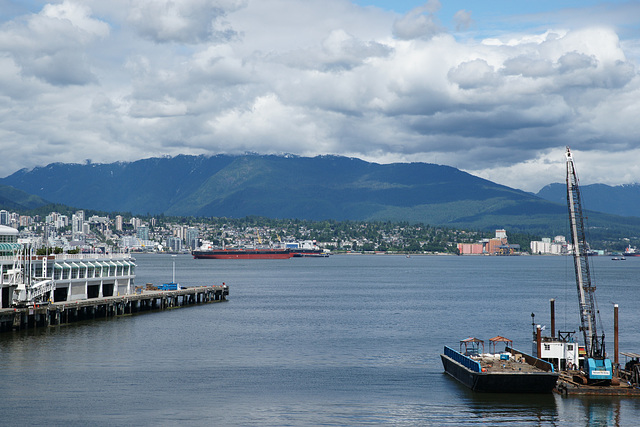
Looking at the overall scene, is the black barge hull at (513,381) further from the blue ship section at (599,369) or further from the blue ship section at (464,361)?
the blue ship section at (599,369)

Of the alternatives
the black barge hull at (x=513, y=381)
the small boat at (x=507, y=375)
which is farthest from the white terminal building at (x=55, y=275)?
the black barge hull at (x=513, y=381)

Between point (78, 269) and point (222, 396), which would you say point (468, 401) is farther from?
point (78, 269)

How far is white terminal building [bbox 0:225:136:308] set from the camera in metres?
73.2

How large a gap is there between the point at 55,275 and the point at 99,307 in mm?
8100

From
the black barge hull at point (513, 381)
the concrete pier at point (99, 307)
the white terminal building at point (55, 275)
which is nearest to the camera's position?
the black barge hull at point (513, 381)

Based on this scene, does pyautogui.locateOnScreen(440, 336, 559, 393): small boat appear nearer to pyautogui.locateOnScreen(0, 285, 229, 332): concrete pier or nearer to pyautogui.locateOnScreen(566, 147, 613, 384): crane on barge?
pyautogui.locateOnScreen(566, 147, 613, 384): crane on barge

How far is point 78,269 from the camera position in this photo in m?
85.3

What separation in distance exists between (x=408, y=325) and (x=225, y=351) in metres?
25.5

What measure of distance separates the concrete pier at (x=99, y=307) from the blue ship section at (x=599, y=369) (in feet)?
160

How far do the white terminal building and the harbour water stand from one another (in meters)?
4.67

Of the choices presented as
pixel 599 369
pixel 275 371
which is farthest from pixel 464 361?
pixel 275 371

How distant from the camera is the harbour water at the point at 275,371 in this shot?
139 feet

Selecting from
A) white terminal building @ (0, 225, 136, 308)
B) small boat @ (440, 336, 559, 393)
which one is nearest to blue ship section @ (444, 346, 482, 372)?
small boat @ (440, 336, 559, 393)

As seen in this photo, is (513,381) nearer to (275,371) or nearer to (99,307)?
(275,371)
